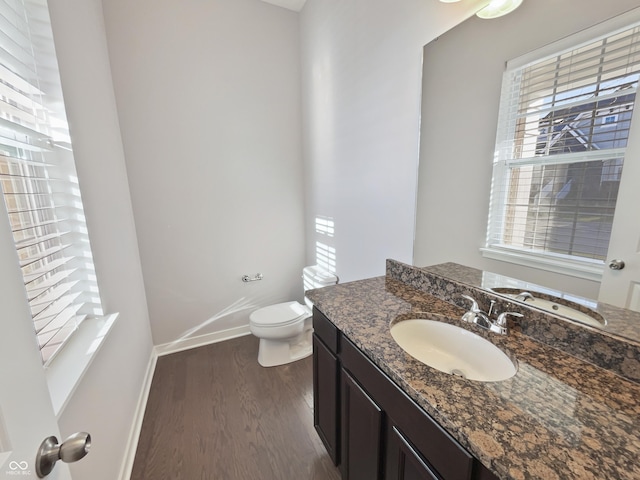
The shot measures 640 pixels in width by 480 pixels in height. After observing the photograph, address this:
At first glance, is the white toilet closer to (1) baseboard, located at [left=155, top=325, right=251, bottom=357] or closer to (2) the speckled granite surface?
(1) baseboard, located at [left=155, top=325, right=251, bottom=357]

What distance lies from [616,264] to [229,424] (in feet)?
6.61

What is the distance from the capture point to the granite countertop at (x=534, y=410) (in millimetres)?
536

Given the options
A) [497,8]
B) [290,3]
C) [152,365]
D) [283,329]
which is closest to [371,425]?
[283,329]

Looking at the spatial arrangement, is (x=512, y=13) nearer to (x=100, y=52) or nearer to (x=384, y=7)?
(x=384, y=7)

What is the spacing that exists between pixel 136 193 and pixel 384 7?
7.09 ft

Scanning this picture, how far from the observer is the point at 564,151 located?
35.2 inches

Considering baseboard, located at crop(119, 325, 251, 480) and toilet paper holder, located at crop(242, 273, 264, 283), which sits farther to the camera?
toilet paper holder, located at crop(242, 273, 264, 283)

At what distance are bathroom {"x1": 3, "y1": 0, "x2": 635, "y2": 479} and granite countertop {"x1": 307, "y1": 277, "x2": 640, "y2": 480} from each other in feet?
2.16

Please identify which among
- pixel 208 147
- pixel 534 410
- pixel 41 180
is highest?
pixel 208 147

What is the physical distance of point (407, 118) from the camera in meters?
1.51

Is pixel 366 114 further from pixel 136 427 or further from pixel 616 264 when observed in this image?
pixel 136 427

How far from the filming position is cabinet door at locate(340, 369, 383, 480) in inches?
38.1

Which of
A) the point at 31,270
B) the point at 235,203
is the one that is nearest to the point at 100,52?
the point at 235,203

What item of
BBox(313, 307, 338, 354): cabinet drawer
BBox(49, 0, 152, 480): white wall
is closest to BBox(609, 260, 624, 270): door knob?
BBox(313, 307, 338, 354): cabinet drawer
